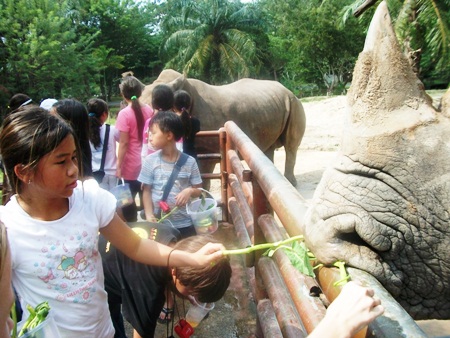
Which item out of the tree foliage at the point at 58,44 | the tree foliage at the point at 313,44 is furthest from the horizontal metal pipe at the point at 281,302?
the tree foliage at the point at 313,44

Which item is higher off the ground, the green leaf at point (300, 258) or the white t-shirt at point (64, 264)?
the green leaf at point (300, 258)

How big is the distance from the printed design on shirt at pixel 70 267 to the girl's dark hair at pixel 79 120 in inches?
45.2

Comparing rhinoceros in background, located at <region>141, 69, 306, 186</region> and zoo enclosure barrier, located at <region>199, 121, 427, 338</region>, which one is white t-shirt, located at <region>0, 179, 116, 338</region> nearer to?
zoo enclosure barrier, located at <region>199, 121, 427, 338</region>

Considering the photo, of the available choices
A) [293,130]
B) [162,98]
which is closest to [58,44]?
[293,130]

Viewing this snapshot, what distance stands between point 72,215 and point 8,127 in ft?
1.37

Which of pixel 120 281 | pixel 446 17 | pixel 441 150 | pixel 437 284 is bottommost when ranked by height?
pixel 446 17

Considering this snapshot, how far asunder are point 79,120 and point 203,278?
1616 mm

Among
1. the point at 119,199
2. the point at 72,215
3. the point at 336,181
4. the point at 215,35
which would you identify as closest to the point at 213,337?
the point at 119,199

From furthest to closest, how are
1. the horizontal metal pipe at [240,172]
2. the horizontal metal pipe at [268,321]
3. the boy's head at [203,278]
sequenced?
the horizontal metal pipe at [240,172], the horizontal metal pipe at [268,321], the boy's head at [203,278]

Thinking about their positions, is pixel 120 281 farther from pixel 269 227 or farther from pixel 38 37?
pixel 38 37

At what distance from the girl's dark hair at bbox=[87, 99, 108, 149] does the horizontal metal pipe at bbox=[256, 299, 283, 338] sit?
2202 mm

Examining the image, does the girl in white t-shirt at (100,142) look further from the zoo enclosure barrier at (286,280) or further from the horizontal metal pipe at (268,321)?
the horizontal metal pipe at (268,321)

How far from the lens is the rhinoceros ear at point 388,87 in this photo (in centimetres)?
172

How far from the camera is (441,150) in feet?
5.51
